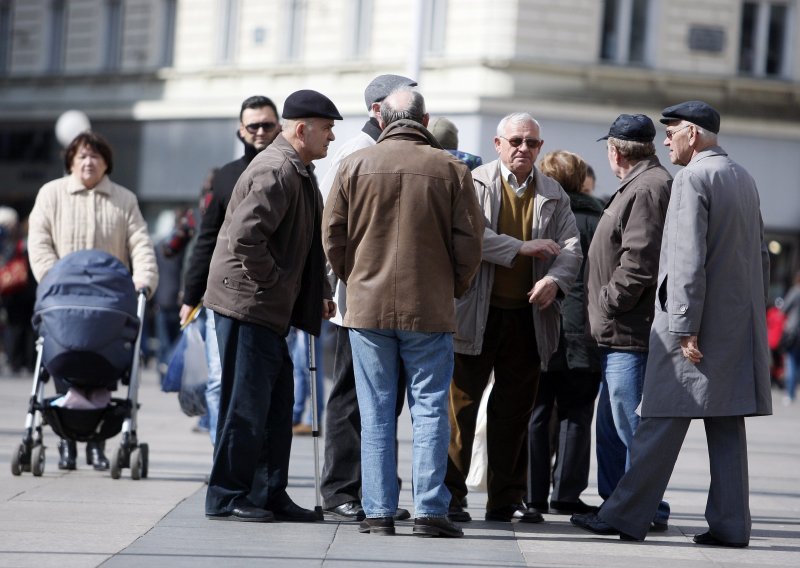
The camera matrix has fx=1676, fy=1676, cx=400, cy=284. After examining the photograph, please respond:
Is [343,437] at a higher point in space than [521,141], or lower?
lower

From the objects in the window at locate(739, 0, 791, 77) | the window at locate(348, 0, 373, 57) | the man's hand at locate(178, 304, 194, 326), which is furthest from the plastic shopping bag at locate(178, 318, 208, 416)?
the window at locate(739, 0, 791, 77)

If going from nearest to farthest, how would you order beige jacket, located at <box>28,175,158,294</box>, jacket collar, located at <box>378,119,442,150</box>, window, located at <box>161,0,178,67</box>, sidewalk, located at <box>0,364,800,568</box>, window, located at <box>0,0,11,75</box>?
sidewalk, located at <box>0,364,800,568</box>
jacket collar, located at <box>378,119,442,150</box>
beige jacket, located at <box>28,175,158,294</box>
window, located at <box>161,0,178,67</box>
window, located at <box>0,0,11,75</box>

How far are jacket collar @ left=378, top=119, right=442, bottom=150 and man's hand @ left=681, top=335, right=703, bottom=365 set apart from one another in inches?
60.4

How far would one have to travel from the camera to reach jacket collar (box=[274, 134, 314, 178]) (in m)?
8.25

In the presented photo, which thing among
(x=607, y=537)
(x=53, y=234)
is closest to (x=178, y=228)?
(x=53, y=234)

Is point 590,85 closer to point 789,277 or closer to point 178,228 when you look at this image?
point 789,277

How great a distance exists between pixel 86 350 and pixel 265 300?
6.14ft

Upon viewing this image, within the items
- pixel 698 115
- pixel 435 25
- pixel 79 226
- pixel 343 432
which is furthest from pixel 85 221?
pixel 435 25

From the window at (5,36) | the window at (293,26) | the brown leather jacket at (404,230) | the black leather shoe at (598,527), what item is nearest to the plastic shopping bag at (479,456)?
the black leather shoe at (598,527)

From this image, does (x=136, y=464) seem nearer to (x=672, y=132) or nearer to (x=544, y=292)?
(x=544, y=292)

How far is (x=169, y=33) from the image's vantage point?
110ft

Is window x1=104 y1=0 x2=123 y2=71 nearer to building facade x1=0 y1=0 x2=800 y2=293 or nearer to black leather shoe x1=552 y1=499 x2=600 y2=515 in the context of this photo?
building facade x1=0 y1=0 x2=800 y2=293

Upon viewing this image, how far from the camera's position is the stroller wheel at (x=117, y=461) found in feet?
32.3

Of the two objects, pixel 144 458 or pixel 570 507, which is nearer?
pixel 570 507
